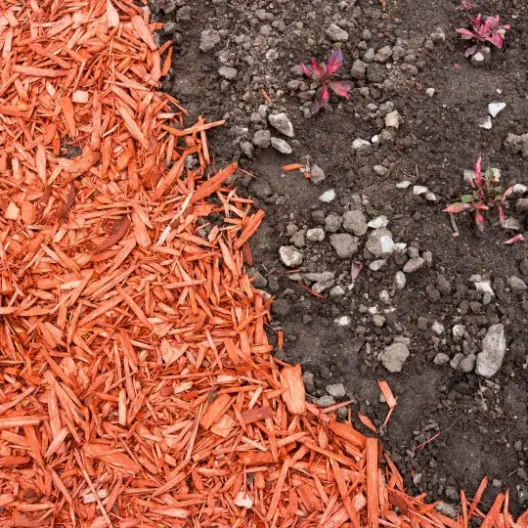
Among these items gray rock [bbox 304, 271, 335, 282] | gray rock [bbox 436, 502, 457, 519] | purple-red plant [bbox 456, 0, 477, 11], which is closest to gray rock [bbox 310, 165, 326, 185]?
gray rock [bbox 304, 271, 335, 282]

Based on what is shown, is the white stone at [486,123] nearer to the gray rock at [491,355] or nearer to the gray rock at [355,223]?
the gray rock at [355,223]

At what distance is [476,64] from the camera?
2.67m

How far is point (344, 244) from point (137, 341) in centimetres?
86

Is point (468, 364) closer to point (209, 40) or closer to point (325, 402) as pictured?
point (325, 402)

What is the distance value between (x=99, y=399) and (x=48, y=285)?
48cm

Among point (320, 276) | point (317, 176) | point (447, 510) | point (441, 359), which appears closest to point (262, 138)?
point (317, 176)

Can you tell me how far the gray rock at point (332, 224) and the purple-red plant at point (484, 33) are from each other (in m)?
0.97

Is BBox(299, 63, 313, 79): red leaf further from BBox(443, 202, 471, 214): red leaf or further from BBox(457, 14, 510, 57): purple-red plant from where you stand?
BBox(443, 202, 471, 214): red leaf

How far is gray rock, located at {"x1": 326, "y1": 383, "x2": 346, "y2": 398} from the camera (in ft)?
7.35

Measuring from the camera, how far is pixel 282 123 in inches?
101

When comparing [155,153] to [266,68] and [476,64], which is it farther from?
[476,64]

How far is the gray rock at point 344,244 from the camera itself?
2383 millimetres

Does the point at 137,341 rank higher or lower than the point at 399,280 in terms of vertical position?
lower

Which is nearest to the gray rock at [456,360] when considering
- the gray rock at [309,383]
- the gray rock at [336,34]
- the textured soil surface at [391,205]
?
the textured soil surface at [391,205]
